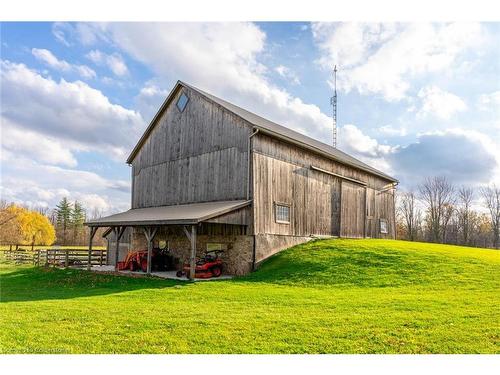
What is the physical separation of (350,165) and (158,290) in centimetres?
1611

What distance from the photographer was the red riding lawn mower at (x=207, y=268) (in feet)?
55.6

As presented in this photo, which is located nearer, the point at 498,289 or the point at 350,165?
the point at 498,289

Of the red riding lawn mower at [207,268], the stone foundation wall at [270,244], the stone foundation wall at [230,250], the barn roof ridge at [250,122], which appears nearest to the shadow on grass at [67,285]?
the red riding lawn mower at [207,268]

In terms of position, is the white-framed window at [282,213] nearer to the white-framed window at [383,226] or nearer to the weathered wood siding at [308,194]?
the weathered wood siding at [308,194]

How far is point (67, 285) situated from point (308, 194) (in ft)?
41.5

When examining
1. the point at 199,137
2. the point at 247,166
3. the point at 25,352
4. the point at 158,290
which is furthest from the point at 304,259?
the point at 25,352

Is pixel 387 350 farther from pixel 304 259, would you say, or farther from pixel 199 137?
pixel 199 137

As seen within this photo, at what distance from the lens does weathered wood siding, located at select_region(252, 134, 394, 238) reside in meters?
19.0

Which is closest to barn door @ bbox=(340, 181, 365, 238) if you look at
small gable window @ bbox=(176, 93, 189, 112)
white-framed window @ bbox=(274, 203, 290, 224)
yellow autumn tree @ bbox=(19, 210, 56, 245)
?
white-framed window @ bbox=(274, 203, 290, 224)

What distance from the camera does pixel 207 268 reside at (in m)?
17.1

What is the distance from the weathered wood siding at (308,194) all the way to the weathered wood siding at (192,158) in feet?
3.75

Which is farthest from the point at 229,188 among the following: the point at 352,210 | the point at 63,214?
the point at 63,214

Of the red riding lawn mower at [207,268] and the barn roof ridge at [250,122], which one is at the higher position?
the barn roof ridge at [250,122]

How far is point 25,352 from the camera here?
634 centimetres
